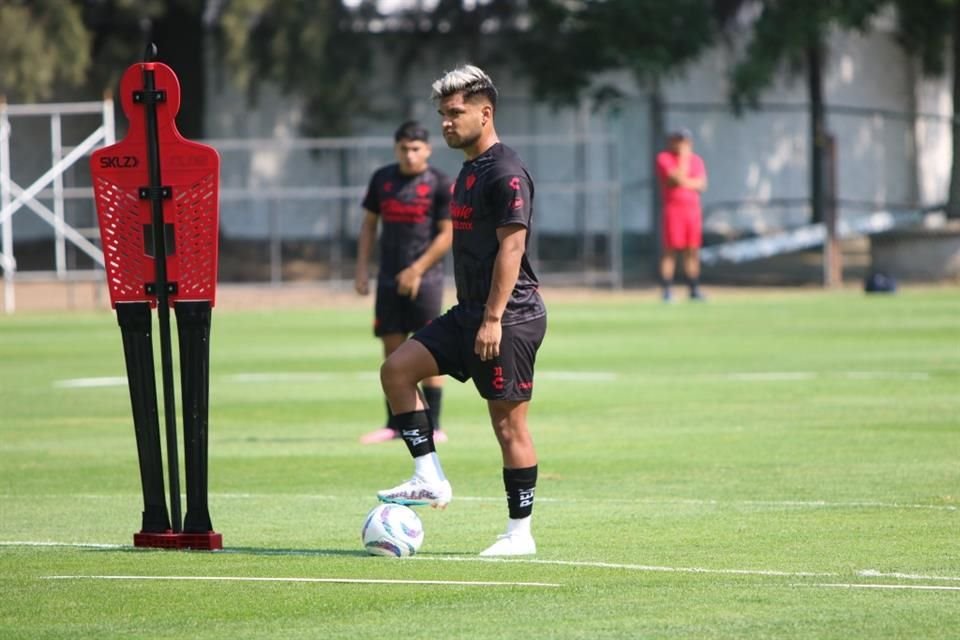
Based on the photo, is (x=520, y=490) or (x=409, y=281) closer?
(x=520, y=490)

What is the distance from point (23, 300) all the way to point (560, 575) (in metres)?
27.9

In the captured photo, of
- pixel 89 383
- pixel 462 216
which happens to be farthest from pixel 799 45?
pixel 462 216

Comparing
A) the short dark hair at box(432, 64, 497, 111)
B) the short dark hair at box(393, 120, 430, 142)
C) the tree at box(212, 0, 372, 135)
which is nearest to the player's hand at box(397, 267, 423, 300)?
the short dark hair at box(393, 120, 430, 142)

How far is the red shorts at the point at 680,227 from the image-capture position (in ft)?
100

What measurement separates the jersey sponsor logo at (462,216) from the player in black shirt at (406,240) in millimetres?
5342

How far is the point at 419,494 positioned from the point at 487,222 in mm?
1319

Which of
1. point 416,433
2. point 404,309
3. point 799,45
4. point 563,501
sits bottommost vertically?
point 563,501

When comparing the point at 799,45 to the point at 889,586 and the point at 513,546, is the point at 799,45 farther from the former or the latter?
the point at 889,586

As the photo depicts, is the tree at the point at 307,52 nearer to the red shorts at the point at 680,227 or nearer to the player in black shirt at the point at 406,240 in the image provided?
the red shorts at the point at 680,227

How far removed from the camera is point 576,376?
1933 cm

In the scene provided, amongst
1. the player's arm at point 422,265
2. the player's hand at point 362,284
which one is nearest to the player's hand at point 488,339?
the player's arm at point 422,265

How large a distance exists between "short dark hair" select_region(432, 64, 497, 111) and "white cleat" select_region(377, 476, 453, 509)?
1.82 meters

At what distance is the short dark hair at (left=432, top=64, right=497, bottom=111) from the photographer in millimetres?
8672

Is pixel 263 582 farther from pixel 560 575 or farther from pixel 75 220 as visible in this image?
pixel 75 220
